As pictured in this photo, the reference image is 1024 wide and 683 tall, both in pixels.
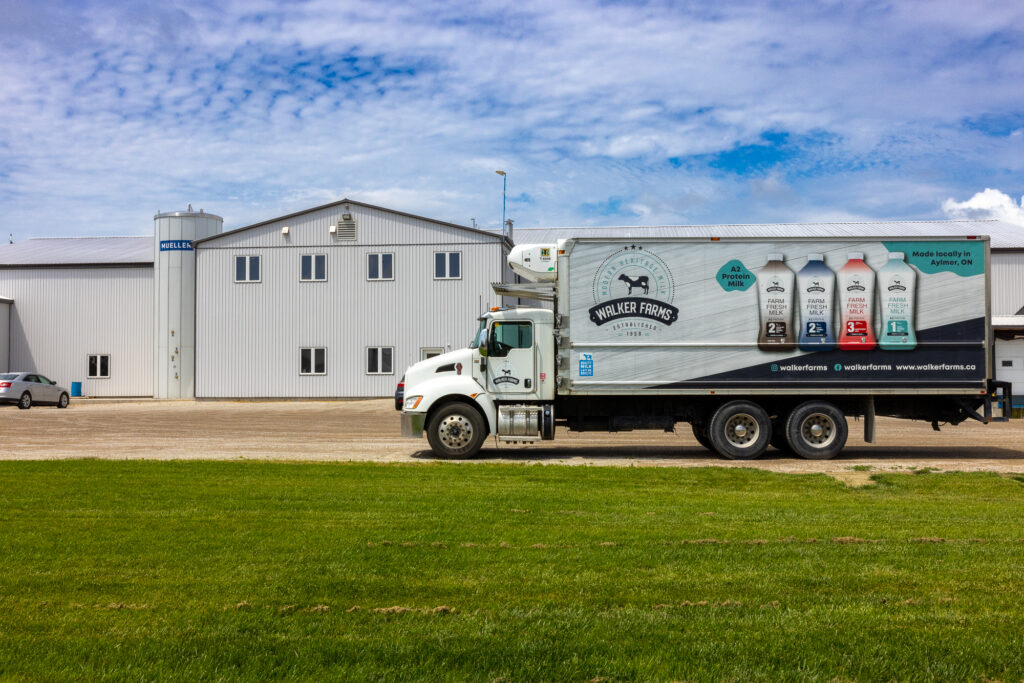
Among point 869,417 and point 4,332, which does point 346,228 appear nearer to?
point 4,332

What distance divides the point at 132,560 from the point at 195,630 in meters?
2.03

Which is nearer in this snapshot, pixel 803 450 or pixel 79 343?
pixel 803 450

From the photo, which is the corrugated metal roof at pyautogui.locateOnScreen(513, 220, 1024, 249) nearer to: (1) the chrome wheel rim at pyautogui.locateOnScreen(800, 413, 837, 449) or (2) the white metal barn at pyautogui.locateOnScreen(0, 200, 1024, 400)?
(2) the white metal barn at pyautogui.locateOnScreen(0, 200, 1024, 400)

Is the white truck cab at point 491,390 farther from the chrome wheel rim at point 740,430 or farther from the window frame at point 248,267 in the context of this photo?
the window frame at point 248,267

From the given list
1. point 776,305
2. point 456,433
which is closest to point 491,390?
point 456,433

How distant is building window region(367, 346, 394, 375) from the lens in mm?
42031

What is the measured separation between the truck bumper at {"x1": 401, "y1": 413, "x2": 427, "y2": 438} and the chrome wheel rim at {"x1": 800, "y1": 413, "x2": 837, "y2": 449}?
687cm

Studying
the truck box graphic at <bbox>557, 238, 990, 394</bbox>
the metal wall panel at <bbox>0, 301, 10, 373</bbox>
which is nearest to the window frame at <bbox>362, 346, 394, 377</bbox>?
the metal wall panel at <bbox>0, 301, 10, 373</bbox>

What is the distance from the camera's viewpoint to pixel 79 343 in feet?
156

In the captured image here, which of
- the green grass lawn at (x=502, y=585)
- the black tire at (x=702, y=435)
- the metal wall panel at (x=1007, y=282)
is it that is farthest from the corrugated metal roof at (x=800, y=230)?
the green grass lawn at (x=502, y=585)

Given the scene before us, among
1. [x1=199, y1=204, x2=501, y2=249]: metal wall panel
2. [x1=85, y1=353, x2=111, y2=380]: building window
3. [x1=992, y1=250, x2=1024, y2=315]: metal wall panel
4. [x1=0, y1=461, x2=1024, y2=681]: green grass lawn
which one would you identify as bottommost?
[x1=0, y1=461, x2=1024, y2=681]: green grass lawn

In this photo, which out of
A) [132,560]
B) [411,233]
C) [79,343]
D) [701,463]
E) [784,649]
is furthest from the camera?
[79,343]

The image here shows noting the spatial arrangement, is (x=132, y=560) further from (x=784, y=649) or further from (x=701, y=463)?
(x=701, y=463)


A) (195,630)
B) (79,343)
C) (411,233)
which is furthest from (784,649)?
(79,343)
